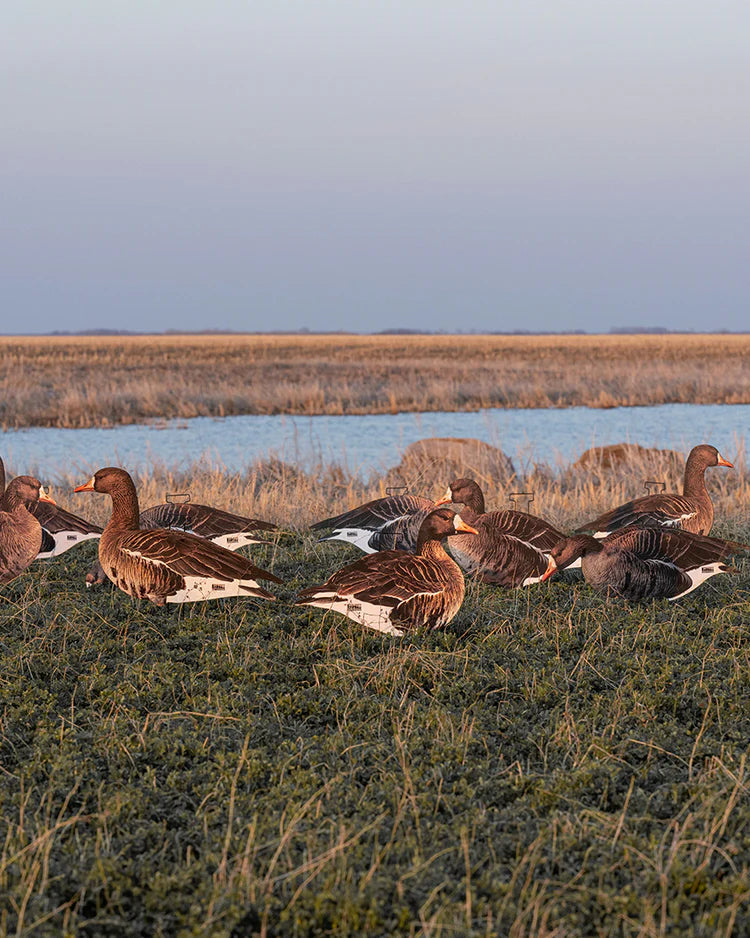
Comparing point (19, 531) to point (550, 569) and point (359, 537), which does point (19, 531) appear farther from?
point (550, 569)

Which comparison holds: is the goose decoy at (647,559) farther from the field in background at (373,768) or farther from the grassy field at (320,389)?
the grassy field at (320,389)

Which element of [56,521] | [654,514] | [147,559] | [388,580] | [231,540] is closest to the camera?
[388,580]

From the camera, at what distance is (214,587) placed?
6941 mm

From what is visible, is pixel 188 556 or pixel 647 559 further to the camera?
pixel 647 559

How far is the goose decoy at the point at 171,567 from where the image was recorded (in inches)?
272

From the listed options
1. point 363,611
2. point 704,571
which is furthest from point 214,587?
point 704,571

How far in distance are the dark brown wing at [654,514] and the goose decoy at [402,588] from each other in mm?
2372

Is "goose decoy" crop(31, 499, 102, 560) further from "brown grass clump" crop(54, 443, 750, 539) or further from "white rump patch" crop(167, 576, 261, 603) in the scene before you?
"brown grass clump" crop(54, 443, 750, 539)

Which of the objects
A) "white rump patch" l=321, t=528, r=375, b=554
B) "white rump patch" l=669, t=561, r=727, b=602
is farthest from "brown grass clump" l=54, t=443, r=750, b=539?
"white rump patch" l=669, t=561, r=727, b=602

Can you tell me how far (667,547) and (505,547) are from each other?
4.10ft

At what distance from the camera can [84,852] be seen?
4.39 meters

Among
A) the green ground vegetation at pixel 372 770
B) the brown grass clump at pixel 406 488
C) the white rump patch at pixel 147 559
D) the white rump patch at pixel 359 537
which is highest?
the white rump patch at pixel 147 559

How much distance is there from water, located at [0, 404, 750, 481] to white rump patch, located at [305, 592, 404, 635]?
38.4 feet

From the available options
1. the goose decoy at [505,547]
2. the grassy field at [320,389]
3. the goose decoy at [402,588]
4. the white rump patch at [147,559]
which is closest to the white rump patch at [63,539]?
the white rump patch at [147,559]
